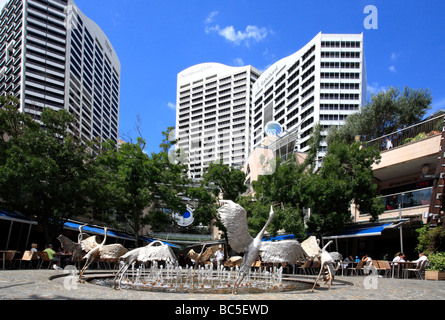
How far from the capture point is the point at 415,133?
2111 cm

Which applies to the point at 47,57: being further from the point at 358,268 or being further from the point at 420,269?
the point at 420,269

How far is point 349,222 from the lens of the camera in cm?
2344

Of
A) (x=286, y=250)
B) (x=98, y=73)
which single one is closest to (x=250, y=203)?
(x=286, y=250)

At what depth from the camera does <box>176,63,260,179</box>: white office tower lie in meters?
104

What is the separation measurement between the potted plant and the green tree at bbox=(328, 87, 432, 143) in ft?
70.6

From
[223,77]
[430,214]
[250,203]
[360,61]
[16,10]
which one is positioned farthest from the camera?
[223,77]

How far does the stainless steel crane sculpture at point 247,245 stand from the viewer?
31.4 ft

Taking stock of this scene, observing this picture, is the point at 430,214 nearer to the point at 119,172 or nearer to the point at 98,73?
the point at 119,172

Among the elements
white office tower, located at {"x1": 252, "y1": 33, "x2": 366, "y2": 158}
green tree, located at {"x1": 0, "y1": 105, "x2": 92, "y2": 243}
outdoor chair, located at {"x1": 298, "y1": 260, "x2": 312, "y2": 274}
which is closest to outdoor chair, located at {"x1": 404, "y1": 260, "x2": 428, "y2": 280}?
outdoor chair, located at {"x1": 298, "y1": 260, "x2": 312, "y2": 274}

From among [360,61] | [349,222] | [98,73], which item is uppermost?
[98,73]

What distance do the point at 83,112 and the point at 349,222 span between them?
77677 millimetres

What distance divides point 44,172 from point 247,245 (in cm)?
1251

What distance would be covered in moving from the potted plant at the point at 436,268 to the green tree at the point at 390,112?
21520mm
